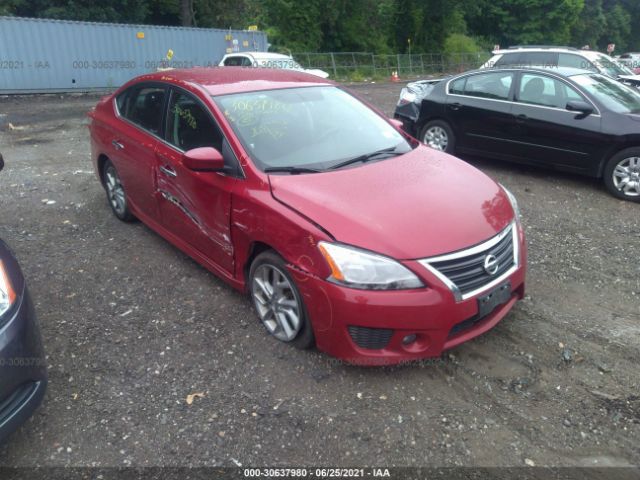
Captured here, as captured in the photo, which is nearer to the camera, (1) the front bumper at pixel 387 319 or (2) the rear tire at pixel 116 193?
(1) the front bumper at pixel 387 319

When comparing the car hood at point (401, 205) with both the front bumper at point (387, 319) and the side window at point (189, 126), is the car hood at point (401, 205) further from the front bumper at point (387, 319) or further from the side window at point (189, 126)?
the side window at point (189, 126)

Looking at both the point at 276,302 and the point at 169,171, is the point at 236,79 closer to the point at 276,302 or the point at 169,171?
the point at 169,171

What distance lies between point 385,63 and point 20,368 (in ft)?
104

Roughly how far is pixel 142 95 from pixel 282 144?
183cm

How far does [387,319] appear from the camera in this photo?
288 centimetres

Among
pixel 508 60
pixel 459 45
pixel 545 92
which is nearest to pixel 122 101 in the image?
pixel 545 92

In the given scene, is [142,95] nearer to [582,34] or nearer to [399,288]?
[399,288]

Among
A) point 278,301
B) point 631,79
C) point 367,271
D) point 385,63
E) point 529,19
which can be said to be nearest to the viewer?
point 367,271

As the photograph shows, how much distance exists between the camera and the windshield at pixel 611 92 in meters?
6.43

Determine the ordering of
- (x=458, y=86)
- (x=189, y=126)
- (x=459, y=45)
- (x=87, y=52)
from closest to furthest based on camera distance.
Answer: (x=189, y=126)
(x=458, y=86)
(x=87, y=52)
(x=459, y=45)

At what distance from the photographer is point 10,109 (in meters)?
14.2

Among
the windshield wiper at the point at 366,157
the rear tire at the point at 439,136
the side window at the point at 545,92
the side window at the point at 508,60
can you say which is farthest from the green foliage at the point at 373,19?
the windshield wiper at the point at 366,157

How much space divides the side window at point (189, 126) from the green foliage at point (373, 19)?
79.3 ft

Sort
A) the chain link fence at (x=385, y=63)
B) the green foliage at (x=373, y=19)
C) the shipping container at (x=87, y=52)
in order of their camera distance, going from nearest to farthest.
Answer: the shipping container at (x=87, y=52)
the green foliage at (x=373, y=19)
the chain link fence at (x=385, y=63)
